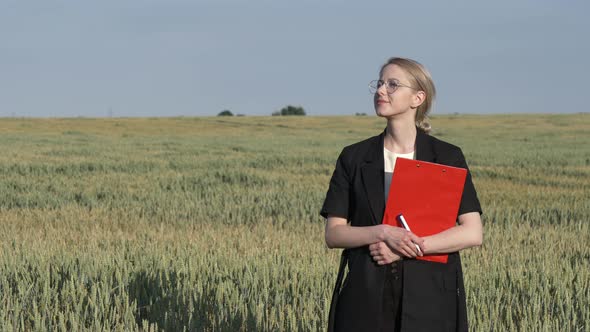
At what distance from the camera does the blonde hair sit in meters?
3.00

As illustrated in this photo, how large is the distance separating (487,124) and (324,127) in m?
14.0

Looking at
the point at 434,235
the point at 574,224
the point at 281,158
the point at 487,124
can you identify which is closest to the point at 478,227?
the point at 434,235

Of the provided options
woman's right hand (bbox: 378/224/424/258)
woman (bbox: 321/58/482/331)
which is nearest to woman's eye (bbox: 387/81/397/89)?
woman (bbox: 321/58/482/331)

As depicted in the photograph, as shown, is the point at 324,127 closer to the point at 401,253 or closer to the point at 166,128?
the point at 166,128

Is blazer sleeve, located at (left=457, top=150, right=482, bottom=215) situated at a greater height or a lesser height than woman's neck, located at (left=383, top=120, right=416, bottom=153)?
lesser

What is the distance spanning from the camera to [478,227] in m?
3.02

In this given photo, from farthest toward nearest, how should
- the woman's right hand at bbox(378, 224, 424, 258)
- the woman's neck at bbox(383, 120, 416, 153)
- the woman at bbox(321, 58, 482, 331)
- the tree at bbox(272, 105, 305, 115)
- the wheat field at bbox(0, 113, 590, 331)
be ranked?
the tree at bbox(272, 105, 305, 115) < the wheat field at bbox(0, 113, 590, 331) < the woman's neck at bbox(383, 120, 416, 153) < the woman at bbox(321, 58, 482, 331) < the woman's right hand at bbox(378, 224, 424, 258)

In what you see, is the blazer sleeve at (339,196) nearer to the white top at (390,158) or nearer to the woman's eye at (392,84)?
the white top at (390,158)

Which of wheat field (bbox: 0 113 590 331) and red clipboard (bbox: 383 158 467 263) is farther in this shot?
wheat field (bbox: 0 113 590 331)

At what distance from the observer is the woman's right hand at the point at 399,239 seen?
9.23ft

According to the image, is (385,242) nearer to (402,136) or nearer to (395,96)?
(402,136)

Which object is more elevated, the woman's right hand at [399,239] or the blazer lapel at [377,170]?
the blazer lapel at [377,170]

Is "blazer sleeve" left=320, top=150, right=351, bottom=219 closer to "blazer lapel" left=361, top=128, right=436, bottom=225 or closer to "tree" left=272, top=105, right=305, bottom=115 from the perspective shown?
"blazer lapel" left=361, top=128, right=436, bottom=225

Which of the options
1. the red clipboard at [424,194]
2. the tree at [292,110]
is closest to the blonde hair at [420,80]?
the red clipboard at [424,194]
